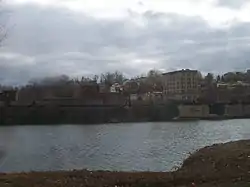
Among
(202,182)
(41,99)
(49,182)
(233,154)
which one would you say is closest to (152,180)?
(202,182)

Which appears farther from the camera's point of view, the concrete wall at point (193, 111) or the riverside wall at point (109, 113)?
the concrete wall at point (193, 111)

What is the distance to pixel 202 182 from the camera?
1399 cm

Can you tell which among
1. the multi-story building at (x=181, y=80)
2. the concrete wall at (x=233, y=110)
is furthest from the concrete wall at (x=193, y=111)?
→ the multi-story building at (x=181, y=80)

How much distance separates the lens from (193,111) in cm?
12750

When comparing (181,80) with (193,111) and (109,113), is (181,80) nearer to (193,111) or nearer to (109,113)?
(193,111)

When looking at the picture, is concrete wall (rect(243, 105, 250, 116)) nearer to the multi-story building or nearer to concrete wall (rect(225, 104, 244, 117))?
concrete wall (rect(225, 104, 244, 117))

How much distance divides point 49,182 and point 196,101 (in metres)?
124

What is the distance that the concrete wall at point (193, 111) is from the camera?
408ft

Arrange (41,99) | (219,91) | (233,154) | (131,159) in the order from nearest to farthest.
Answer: (233,154) < (131,159) < (41,99) < (219,91)

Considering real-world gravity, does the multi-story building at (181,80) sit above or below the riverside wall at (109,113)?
above

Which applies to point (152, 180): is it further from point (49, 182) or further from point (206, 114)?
point (206, 114)

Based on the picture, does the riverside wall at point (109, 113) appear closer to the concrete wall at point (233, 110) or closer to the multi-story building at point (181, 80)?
the concrete wall at point (233, 110)

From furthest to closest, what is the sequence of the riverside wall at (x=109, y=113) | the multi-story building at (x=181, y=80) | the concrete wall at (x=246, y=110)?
the multi-story building at (x=181, y=80) → the concrete wall at (x=246, y=110) → the riverside wall at (x=109, y=113)

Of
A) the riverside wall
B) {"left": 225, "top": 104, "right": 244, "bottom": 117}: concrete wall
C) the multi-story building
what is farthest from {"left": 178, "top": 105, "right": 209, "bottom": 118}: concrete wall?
the multi-story building
